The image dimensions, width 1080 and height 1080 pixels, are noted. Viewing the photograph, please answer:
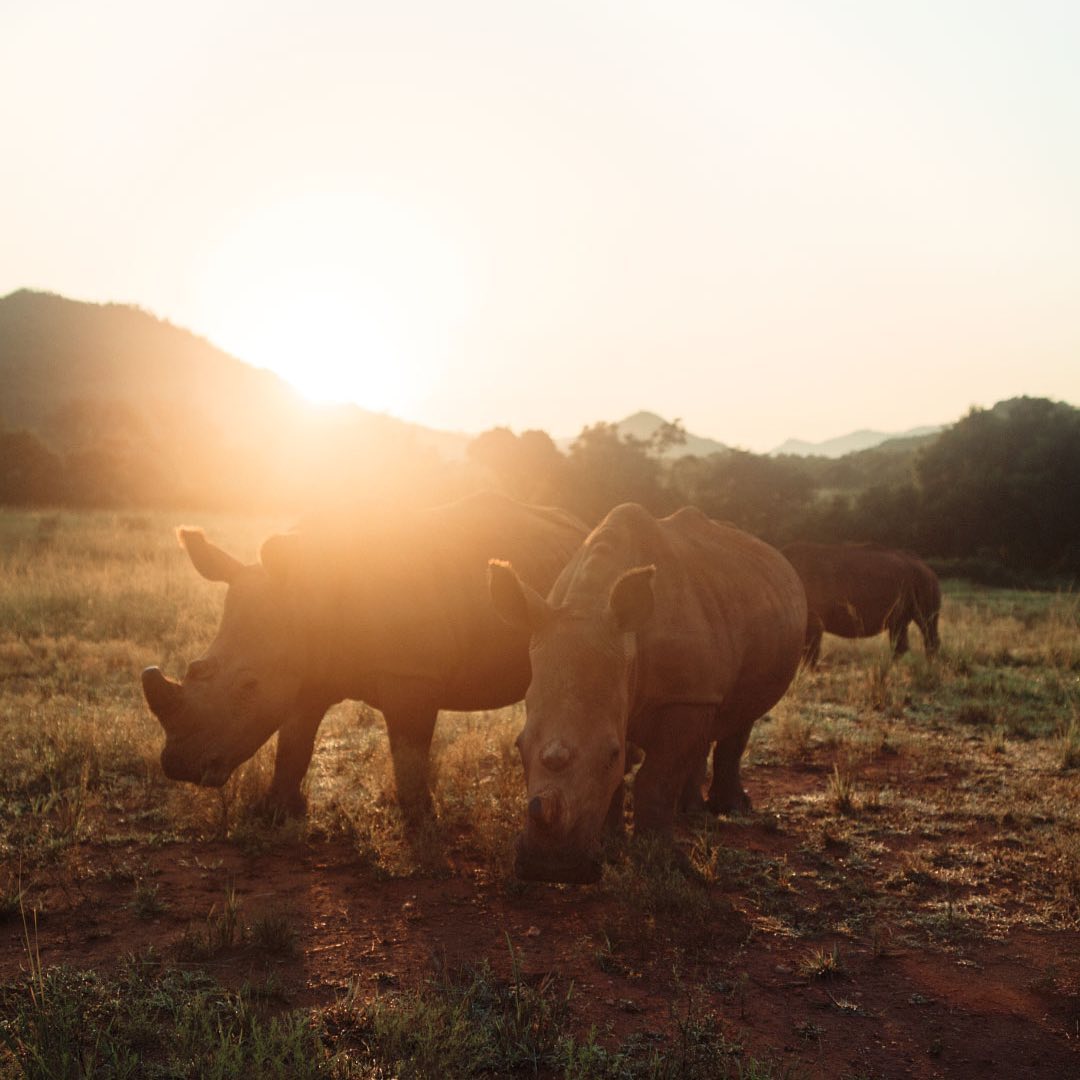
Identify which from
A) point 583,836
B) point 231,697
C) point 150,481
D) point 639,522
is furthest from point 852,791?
point 150,481

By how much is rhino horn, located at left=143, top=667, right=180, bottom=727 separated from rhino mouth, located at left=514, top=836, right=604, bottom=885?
6.79 feet

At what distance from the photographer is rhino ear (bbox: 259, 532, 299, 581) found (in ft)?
16.4

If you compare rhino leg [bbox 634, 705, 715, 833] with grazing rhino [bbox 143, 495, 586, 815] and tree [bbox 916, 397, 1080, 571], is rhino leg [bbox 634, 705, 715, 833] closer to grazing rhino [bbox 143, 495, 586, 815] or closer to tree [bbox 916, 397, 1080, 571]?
grazing rhino [bbox 143, 495, 586, 815]

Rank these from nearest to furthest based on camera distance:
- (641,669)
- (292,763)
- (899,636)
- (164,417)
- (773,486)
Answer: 1. (641,669)
2. (292,763)
3. (899,636)
4. (773,486)
5. (164,417)

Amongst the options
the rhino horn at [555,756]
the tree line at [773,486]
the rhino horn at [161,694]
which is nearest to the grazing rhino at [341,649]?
the rhino horn at [161,694]

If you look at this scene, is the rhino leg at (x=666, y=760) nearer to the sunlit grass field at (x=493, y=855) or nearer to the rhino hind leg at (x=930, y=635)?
the sunlit grass field at (x=493, y=855)

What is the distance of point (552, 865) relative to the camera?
349 cm

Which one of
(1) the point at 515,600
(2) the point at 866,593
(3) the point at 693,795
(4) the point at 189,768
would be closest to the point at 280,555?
(4) the point at 189,768

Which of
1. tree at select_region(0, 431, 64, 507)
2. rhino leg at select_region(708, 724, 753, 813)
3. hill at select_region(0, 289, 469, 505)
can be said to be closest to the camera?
rhino leg at select_region(708, 724, 753, 813)

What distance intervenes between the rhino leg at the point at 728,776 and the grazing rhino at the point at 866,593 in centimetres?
657

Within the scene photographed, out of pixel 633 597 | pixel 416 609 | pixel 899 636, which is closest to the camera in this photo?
pixel 633 597

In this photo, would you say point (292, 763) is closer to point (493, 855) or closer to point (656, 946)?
point (493, 855)

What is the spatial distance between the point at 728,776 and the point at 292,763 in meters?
2.71

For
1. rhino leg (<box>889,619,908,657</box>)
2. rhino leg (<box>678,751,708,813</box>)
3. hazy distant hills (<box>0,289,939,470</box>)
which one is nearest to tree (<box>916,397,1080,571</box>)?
rhino leg (<box>889,619,908,657</box>)
